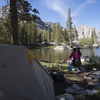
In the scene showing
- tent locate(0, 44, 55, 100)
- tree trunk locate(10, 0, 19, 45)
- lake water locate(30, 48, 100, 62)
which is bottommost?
lake water locate(30, 48, 100, 62)

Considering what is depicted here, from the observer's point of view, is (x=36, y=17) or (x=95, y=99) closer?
(x=95, y=99)

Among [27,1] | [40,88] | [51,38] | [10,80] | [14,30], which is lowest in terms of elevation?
[40,88]

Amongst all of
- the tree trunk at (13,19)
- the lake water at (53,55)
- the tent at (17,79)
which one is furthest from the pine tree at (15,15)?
the lake water at (53,55)

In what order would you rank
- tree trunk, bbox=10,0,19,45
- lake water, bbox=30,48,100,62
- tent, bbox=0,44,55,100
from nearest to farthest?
tent, bbox=0,44,55,100
tree trunk, bbox=10,0,19,45
lake water, bbox=30,48,100,62

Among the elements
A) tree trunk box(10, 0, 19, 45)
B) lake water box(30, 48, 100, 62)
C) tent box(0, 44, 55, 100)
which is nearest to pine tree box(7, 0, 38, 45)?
tree trunk box(10, 0, 19, 45)

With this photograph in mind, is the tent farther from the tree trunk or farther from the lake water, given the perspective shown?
the lake water

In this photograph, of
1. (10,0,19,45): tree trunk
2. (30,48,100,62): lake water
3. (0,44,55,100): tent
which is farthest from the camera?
(30,48,100,62): lake water

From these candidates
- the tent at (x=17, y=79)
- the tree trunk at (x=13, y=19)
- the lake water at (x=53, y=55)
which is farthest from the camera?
the lake water at (x=53, y=55)

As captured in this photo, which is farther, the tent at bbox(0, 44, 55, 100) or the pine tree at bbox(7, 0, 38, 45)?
the pine tree at bbox(7, 0, 38, 45)

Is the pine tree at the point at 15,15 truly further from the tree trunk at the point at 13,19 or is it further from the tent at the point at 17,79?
the tent at the point at 17,79

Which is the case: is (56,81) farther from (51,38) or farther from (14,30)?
(51,38)

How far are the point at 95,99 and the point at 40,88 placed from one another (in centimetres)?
161

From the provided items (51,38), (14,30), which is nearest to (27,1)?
(14,30)

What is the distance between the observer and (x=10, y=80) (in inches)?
87.7
